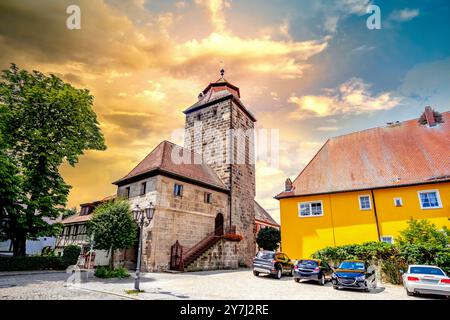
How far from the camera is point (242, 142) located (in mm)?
29016

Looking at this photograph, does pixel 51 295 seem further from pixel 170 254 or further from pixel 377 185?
pixel 377 185

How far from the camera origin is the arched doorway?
2309 cm

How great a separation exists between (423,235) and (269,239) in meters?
19.4

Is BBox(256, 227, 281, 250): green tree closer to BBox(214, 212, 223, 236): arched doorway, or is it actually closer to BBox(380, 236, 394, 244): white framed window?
BBox(214, 212, 223, 236): arched doorway

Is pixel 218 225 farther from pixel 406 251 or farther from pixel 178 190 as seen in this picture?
pixel 406 251

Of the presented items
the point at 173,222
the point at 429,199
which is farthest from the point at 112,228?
the point at 429,199

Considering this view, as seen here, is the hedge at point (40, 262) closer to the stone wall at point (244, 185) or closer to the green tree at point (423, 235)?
the stone wall at point (244, 185)

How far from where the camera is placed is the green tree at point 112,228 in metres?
14.9

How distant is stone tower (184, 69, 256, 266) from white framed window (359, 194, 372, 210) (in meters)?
11.5

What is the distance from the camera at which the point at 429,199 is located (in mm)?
16859
